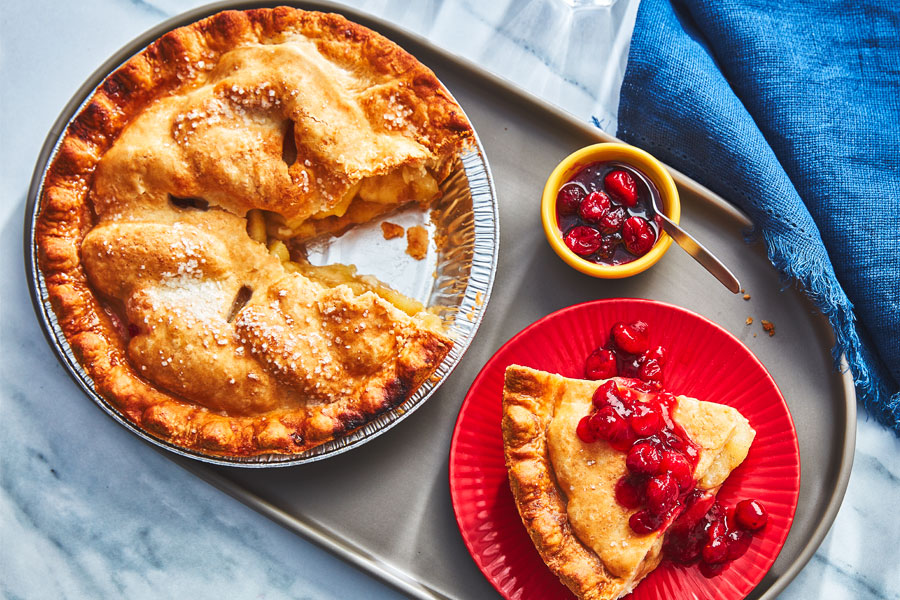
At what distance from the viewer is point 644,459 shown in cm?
239

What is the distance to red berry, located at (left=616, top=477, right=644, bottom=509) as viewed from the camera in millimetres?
2428

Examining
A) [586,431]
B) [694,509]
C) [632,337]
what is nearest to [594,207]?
[632,337]

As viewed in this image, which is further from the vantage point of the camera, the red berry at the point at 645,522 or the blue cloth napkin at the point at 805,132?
the blue cloth napkin at the point at 805,132

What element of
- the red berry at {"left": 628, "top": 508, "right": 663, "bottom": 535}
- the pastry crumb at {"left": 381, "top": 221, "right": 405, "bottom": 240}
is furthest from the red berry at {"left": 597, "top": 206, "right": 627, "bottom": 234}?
the red berry at {"left": 628, "top": 508, "right": 663, "bottom": 535}

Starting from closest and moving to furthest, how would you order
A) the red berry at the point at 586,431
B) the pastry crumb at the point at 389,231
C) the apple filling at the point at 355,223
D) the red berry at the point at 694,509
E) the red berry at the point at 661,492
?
the red berry at the point at 661,492, the red berry at the point at 586,431, the red berry at the point at 694,509, the apple filling at the point at 355,223, the pastry crumb at the point at 389,231

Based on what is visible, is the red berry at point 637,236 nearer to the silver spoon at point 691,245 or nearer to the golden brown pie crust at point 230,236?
the silver spoon at point 691,245

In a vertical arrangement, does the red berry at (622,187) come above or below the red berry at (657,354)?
above

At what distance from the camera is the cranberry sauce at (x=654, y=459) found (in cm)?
240

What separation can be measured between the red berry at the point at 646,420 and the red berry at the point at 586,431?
A: 0.45ft

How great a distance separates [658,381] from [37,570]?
2.57 meters

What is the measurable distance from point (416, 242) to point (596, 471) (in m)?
1.10

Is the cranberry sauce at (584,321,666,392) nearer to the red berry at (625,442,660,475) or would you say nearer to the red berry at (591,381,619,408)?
the red berry at (591,381,619,408)

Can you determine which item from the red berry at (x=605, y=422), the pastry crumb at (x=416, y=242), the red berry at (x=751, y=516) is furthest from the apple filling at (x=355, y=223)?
the red berry at (x=751, y=516)

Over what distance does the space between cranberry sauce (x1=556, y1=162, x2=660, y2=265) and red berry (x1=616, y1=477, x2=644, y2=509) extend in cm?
80
